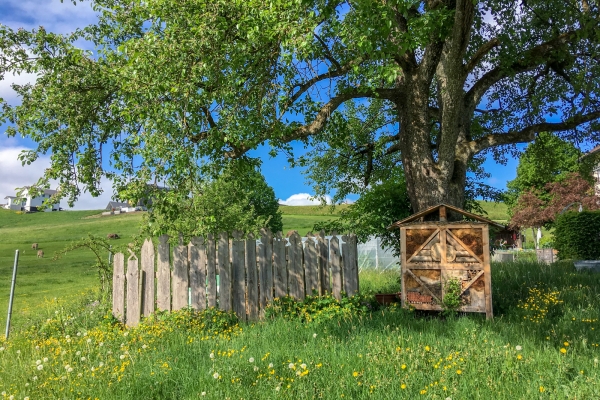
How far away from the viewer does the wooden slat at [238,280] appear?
28.8 ft

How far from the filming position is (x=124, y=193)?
7852 millimetres

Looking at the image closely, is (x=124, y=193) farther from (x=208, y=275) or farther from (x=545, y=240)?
(x=545, y=240)

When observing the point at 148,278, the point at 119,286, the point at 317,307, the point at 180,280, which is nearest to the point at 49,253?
the point at 119,286

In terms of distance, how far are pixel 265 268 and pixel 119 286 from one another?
3.01m

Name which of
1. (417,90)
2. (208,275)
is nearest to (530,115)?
(417,90)

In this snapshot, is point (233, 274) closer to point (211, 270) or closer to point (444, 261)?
point (211, 270)

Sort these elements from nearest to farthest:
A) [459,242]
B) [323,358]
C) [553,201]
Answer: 1. [323,358]
2. [459,242]
3. [553,201]

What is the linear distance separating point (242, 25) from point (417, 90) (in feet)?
14.8

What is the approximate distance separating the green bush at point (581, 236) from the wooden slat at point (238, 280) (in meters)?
17.3

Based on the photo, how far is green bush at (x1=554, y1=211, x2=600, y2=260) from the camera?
19547mm

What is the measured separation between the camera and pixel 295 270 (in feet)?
29.6

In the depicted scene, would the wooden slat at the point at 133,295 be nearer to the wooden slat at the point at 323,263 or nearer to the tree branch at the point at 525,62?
the wooden slat at the point at 323,263

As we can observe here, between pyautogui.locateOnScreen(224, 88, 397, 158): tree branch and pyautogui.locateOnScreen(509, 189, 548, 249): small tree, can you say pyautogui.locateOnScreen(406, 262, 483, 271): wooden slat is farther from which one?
pyautogui.locateOnScreen(509, 189, 548, 249): small tree

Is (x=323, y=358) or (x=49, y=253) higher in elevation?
(x=49, y=253)
